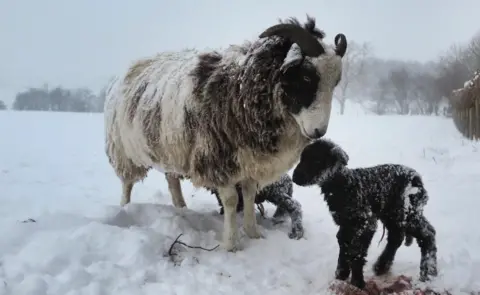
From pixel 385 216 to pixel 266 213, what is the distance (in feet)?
5.99

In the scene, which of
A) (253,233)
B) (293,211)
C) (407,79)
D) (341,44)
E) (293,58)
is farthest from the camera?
(407,79)

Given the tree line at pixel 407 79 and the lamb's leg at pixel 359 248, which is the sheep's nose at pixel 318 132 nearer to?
the lamb's leg at pixel 359 248

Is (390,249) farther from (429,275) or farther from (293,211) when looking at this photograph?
(293,211)

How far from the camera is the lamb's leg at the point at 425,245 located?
2.41 metres

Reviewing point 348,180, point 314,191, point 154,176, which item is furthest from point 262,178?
point 154,176

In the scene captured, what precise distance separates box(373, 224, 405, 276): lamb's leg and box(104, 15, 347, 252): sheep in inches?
27.1

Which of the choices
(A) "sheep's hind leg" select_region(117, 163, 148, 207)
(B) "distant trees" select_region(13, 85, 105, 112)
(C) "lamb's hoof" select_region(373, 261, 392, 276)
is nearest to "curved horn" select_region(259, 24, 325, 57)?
(C) "lamb's hoof" select_region(373, 261, 392, 276)

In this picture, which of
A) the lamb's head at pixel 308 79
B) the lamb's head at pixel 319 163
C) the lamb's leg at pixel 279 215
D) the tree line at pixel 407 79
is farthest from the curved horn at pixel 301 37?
the tree line at pixel 407 79

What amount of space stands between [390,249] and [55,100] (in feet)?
38.3

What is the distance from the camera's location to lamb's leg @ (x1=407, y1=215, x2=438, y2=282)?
2.41 metres

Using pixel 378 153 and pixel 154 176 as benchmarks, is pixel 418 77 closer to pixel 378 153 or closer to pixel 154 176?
pixel 378 153

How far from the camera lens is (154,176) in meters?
7.18

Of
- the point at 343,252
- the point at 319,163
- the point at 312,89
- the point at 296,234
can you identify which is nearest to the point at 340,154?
the point at 319,163

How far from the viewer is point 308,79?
8.63 ft
